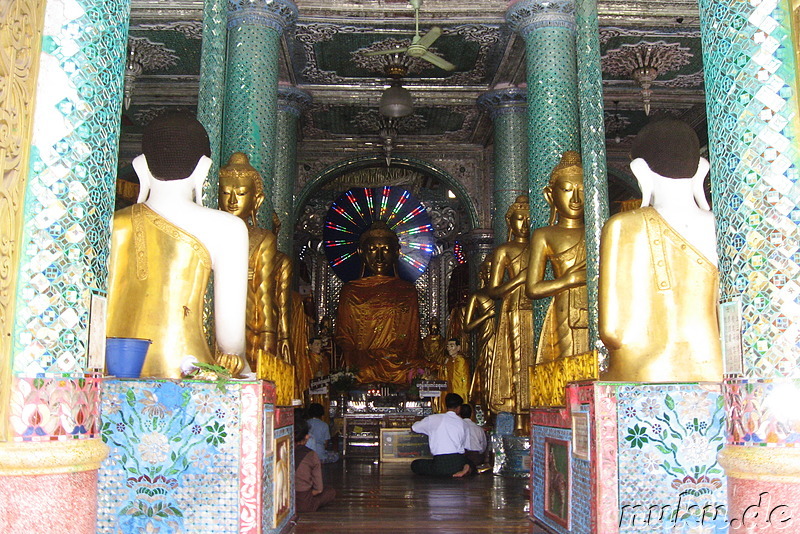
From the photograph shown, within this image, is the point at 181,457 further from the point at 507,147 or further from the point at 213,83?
the point at 507,147

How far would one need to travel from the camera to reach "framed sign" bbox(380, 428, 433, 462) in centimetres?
812

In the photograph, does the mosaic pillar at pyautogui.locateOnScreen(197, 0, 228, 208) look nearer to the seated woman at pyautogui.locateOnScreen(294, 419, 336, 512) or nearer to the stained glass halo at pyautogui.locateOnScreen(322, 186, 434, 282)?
the seated woman at pyautogui.locateOnScreen(294, 419, 336, 512)

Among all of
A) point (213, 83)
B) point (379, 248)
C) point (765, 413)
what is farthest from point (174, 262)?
point (379, 248)

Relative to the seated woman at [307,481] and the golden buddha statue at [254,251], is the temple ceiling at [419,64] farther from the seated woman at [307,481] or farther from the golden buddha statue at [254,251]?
the seated woman at [307,481]

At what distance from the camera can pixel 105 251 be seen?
230 centimetres

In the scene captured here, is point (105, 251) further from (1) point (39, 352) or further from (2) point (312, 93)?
(2) point (312, 93)

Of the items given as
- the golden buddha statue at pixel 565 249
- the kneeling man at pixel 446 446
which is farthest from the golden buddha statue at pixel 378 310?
the golden buddha statue at pixel 565 249

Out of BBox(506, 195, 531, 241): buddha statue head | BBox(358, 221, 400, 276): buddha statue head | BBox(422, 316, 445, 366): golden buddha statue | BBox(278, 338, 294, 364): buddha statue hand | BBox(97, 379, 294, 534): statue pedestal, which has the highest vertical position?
BBox(358, 221, 400, 276): buddha statue head

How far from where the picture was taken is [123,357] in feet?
9.23

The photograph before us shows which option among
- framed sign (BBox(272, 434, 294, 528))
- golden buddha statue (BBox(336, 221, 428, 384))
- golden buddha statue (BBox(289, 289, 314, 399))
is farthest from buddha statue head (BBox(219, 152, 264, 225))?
golden buddha statue (BBox(336, 221, 428, 384))

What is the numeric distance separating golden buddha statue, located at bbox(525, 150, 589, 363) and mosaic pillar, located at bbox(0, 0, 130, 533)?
332 centimetres

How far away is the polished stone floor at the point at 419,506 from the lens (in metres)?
4.09

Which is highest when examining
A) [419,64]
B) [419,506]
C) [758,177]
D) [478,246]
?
[419,64]

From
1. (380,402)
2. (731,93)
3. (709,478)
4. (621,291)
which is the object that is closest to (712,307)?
(621,291)
